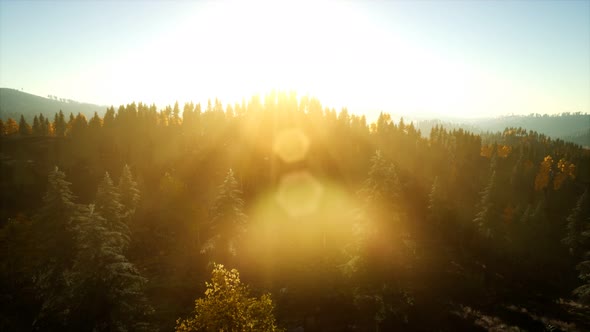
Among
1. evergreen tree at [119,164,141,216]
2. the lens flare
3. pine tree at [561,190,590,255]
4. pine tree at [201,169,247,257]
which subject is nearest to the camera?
pine tree at [201,169,247,257]

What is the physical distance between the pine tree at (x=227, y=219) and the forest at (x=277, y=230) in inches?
8.1

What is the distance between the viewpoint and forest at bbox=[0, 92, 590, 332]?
875 inches

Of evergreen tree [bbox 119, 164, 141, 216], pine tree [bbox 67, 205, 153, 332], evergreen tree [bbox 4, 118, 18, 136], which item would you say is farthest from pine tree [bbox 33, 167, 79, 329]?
evergreen tree [bbox 4, 118, 18, 136]

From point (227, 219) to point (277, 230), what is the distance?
2418 centimetres

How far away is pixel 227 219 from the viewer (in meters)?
38.1

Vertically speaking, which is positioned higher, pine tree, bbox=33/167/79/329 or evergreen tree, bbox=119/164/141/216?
pine tree, bbox=33/167/79/329

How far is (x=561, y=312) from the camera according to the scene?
42.9 m

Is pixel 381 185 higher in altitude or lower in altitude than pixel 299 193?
higher

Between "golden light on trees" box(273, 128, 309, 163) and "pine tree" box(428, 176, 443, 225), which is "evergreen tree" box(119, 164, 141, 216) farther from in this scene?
"pine tree" box(428, 176, 443, 225)

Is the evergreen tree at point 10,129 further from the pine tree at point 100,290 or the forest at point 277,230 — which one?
the pine tree at point 100,290

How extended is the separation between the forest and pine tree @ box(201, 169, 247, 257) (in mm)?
205

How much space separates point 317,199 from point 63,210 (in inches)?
2307

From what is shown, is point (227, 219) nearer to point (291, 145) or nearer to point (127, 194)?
point (127, 194)

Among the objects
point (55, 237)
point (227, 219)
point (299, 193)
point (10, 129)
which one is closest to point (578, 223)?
point (299, 193)
